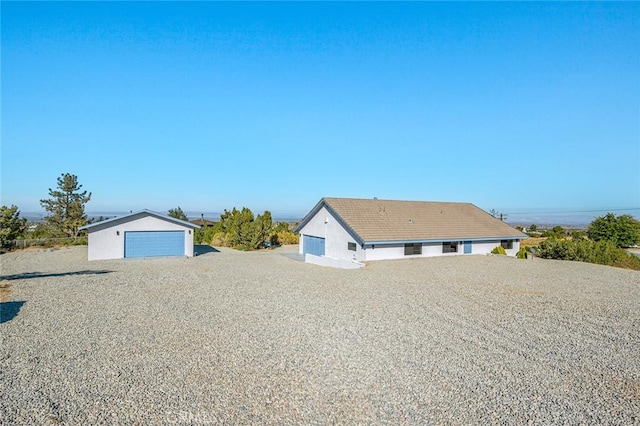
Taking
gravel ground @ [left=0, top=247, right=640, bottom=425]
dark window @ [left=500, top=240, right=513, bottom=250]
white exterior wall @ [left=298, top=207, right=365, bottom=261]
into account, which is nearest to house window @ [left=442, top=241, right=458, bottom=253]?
dark window @ [left=500, top=240, right=513, bottom=250]

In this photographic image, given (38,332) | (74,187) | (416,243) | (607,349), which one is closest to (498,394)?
(607,349)

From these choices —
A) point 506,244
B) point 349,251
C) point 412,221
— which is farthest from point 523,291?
point 506,244

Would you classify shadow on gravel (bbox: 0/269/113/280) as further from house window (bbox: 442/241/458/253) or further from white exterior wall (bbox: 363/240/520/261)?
house window (bbox: 442/241/458/253)

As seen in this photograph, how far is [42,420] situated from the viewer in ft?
16.0

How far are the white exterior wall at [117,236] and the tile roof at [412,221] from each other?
29.7 ft

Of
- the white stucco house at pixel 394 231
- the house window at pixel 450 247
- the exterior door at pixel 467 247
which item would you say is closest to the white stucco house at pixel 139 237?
the white stucco house at pixel 394 231

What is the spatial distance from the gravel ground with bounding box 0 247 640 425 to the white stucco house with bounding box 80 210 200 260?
21.6 feet

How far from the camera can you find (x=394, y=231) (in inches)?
877

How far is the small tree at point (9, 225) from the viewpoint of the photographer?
24.2m

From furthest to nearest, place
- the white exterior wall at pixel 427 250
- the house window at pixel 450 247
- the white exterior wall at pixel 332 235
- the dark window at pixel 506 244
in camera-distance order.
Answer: the dark window at pixel 506 244, the house window at pixel 450 247, the white exterior wall at pixel 332 235, the white exterior wall at pixel 427 250

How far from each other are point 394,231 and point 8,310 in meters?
18.0

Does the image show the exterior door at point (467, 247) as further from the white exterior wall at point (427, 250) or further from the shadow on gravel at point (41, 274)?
the shadow on gravel at point (41, 274)

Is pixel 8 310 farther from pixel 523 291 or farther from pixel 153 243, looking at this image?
pixel 523 291

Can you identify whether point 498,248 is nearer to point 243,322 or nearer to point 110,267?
point 243,322
